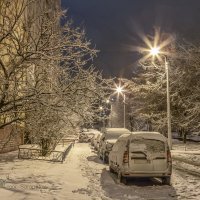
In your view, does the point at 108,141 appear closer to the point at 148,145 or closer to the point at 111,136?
the point at 111,136

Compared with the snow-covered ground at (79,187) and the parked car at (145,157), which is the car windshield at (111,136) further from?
the parked car at (145,157)

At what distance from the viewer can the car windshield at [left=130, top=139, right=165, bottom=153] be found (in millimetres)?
14024

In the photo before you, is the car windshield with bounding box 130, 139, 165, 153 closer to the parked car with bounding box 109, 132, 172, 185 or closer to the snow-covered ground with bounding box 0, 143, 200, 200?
the parked car with bounding box 109, 132, 172, 185

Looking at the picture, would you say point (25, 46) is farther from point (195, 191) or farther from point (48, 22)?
point (195, 191)

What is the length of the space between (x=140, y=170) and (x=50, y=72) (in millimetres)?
4422

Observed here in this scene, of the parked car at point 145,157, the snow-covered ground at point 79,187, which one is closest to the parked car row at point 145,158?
the parked car at point 145,157

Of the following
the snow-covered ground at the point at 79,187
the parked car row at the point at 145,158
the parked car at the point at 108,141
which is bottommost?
the snow-covered ground at the point at 79,187

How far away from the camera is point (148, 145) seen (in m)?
14.1

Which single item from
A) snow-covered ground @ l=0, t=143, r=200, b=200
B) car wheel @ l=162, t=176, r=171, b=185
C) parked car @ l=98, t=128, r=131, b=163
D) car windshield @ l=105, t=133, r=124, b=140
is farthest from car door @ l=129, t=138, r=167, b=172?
car windshield @ l=105, t=133, r=124, b=140

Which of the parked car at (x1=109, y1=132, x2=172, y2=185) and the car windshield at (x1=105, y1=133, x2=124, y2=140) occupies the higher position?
the car windshield at (x1=105, y1=133, x2=124, y2=140)

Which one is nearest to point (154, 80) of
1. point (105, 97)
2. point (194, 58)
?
point (194, 58)

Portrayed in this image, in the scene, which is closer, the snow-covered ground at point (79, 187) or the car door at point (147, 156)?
the snow-covered ground at point (79, 187)

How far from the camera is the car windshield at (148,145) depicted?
1402 centimetres

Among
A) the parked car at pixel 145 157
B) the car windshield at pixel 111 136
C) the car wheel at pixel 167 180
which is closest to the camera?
the parked car at pixel 145 157
